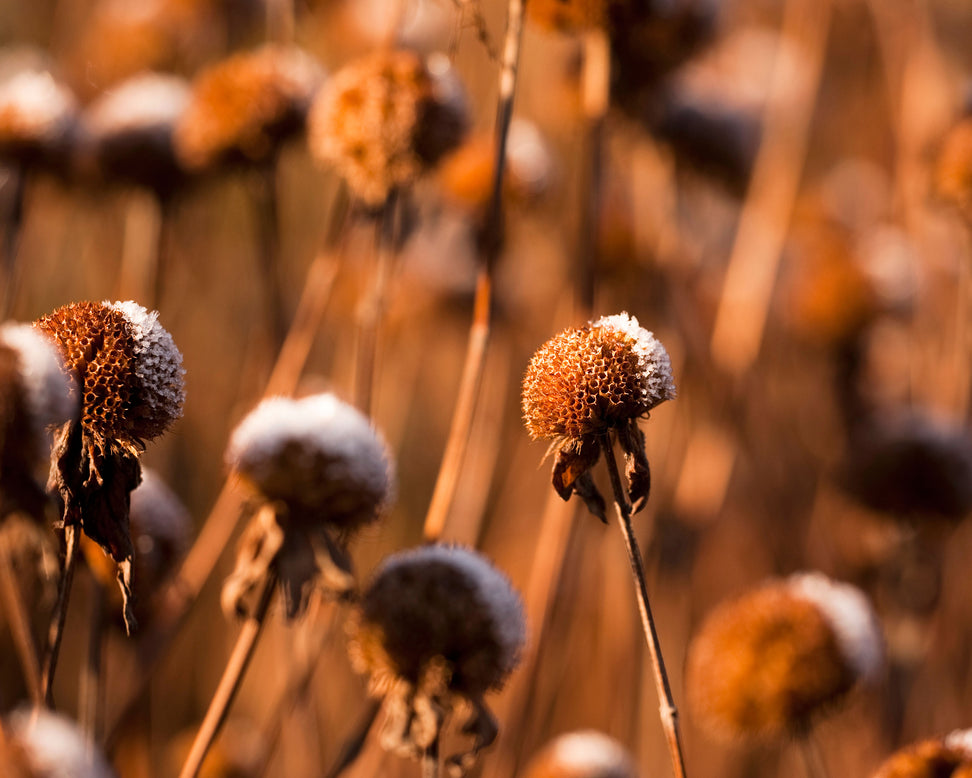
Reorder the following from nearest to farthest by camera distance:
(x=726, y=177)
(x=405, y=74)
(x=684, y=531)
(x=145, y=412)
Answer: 1. (x=145, y=412)
2. (x=405, y=74)
3. (x=684, y=531)
4. (x=726, y=177)

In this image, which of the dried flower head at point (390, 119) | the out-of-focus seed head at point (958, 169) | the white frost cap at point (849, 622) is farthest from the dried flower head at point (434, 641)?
the out-of-focus seed head at point (958, 169)

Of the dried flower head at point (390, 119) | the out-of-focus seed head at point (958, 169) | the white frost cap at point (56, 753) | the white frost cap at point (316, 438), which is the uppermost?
the out-of-focus seed head at point (958, 169)

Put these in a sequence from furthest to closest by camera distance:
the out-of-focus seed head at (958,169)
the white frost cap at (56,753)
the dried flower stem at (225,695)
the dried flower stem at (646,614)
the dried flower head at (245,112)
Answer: the out-of-focus seed head at (958,169) → the dried flower head at (245,112) → the dried flower stem at (225,695) → the dried flower stem at (646,614) → the white frost cap at (56,753)

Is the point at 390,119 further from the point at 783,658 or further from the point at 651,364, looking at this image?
the point at 783,658

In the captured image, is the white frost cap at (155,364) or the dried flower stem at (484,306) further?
the dried flower stem at (484,306)

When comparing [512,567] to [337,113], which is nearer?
[337,113]

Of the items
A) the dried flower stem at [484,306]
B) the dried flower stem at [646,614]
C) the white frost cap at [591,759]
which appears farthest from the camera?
the white frost cap at [591,759]

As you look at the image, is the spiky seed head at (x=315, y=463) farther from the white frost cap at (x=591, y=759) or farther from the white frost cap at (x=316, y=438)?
the white frost cap at (x=591, y=759)

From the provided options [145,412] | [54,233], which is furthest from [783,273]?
[145,412]

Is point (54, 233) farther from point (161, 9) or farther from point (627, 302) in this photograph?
point (627, 302)
